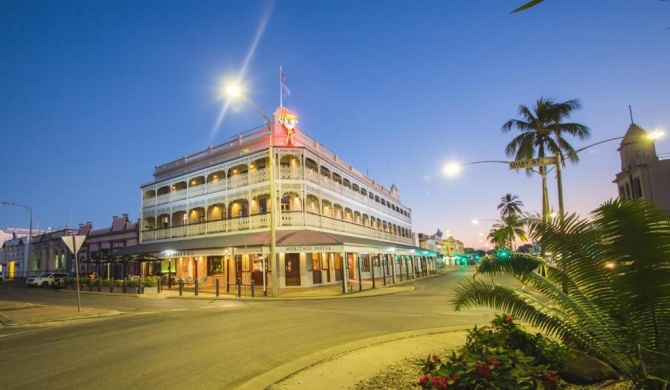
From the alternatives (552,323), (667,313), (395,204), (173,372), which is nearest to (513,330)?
(552,323)

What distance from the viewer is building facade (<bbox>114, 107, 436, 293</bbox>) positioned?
26609mm

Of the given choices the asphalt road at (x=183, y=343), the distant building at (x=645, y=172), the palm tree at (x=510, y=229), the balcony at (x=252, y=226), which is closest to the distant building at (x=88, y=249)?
the balcony at (x=252, y=226)

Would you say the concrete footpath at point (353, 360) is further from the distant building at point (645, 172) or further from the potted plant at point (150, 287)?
the distant building at point (645, 172)

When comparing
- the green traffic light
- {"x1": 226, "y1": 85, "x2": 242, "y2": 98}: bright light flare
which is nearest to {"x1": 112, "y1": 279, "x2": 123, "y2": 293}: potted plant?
{"x1": 226, "y1": 85, "x2": 242, "y2": 98}: bright light flare

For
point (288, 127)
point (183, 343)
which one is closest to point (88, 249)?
point (288, 127)

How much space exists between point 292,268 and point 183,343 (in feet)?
62.8

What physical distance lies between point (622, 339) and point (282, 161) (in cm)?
2669

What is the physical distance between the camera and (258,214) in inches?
1104

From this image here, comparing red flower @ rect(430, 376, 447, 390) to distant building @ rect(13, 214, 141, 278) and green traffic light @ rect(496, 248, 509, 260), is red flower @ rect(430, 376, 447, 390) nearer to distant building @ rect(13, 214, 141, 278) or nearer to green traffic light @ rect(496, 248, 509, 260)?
green traffic light @ rect(496, 248, 509, 260)

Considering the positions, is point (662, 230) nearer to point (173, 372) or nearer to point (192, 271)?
point (173, 372)

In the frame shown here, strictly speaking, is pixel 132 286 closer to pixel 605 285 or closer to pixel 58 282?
pixel 58 282

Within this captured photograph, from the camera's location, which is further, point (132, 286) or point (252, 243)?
point (132, 286)

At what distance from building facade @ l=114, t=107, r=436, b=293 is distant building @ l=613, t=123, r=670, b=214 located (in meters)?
23.9

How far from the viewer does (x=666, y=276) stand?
3648 mm
